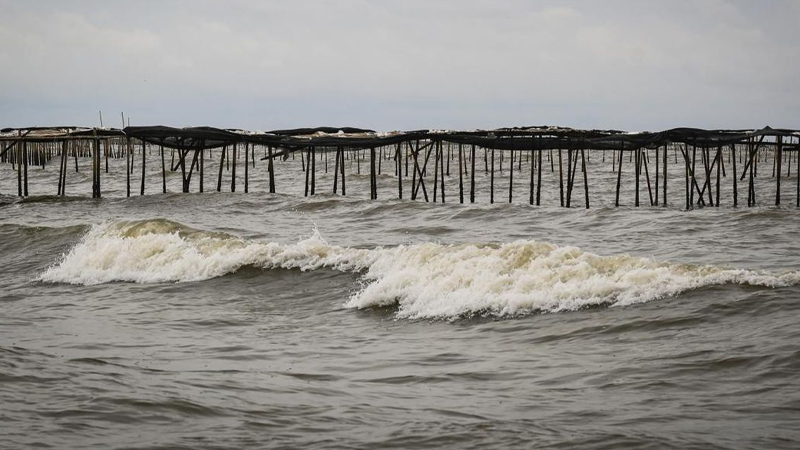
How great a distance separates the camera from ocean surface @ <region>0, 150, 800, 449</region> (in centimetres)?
591

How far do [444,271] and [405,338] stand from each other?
2869mm

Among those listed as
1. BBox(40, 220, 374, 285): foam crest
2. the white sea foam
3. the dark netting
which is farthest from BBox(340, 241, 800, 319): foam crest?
the dark netting

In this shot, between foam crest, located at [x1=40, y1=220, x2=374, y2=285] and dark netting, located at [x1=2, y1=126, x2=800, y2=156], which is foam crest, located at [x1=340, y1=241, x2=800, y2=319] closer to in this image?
foam crest, located at [x1=40, y1=220, x2=374, y2=285]

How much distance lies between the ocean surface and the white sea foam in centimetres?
4

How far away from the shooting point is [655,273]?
10.9m

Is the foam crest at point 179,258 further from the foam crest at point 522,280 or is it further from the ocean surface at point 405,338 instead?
the foam crest at point 522,280

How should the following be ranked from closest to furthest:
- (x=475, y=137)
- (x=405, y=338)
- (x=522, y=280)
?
1. (x=405, y=338)
2. (x=522, y=280)
3. (x=475, y=137)

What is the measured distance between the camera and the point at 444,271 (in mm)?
12227

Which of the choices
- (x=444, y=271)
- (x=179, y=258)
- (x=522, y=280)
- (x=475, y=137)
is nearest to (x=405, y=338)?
(x=522, y=280)

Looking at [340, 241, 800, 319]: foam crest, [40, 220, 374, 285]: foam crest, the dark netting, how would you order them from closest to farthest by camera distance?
[340, 241, 800, 319]: foam crest, [40, 220, 374, 285]: foam crest, the dark netting

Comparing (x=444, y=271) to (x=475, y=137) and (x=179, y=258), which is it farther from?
(x=475, y=137)

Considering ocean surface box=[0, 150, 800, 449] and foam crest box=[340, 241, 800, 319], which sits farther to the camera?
foam crest box=[340, 241, 800, 319]

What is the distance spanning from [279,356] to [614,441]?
3821mm

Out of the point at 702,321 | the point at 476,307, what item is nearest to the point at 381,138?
the point at 476,307
